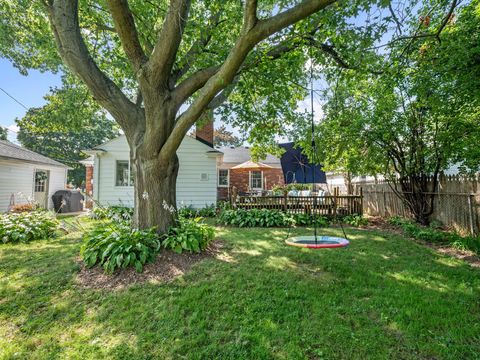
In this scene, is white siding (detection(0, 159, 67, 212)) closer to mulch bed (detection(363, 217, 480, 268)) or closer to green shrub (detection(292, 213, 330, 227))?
green shrub (detection(292, 213, 330, 227))

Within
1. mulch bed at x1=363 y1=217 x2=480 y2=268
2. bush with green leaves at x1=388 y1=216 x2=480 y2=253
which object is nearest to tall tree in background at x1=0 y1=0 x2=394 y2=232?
mulch bed at x1=363 y1=217 x2=480 y2=268

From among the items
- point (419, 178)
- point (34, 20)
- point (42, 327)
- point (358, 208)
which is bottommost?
point (42, 327)

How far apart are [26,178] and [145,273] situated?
487 inches

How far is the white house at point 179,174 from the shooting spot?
11.2 meters

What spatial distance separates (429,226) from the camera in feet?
25.2

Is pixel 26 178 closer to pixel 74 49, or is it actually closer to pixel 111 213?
pixel 111 213

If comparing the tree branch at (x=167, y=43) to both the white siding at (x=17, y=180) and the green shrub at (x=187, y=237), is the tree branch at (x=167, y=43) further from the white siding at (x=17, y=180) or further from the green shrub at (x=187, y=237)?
the white siding at (x=17, y=180)

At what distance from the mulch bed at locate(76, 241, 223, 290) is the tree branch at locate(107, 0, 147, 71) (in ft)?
12.3

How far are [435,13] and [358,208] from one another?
21.4 feet

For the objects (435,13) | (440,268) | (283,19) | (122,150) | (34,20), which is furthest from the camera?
(122,150)

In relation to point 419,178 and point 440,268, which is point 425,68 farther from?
point 419,178

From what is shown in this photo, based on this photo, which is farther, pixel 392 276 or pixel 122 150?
pixel 122 150

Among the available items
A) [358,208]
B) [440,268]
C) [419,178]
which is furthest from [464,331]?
[358,208]

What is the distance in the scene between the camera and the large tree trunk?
191 inches
